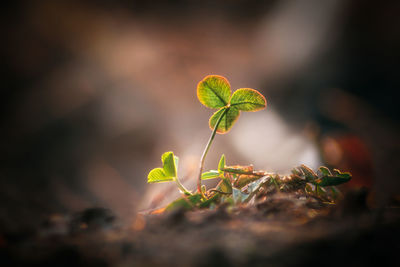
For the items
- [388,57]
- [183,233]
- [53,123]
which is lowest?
[183,233]

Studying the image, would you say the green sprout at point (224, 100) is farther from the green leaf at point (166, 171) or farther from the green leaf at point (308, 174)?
the green leaf at point (308, 174)

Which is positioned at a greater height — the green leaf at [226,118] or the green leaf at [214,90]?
the green leaf at [214,90]

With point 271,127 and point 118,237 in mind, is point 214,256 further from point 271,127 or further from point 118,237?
point 271,127

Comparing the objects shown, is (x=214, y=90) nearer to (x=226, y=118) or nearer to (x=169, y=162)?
(x=226, y=118)

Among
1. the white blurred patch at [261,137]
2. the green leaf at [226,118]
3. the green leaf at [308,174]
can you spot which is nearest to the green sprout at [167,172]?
the green leaf at [226,118]

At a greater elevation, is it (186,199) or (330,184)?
(186,199)

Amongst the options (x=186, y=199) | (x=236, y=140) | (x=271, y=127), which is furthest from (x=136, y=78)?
(x=186, y=199)

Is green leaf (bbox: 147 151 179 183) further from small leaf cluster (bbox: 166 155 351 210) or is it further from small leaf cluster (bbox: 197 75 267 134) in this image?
small leaf cluster (bbox: 197 75 267 134)
